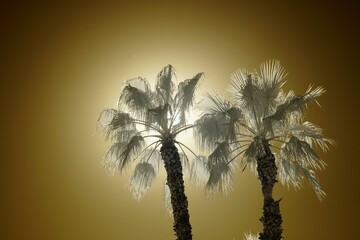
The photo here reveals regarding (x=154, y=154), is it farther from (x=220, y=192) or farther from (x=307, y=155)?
(x=307, y=155)

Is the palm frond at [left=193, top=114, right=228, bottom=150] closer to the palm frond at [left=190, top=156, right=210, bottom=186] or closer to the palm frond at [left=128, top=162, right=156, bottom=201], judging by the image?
the palm frond at [left=190, top=156, right=210, bottom=186]

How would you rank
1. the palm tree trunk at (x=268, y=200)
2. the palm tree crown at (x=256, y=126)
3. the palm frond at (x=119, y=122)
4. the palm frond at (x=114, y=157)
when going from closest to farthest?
the palm tree trunk at (x=268, y=200)
the palm tree crown at (x=256, y=126)
the palm frond at (x=119, y=122)
the palm frond at (x=114, y=157)

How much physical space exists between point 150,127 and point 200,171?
2.43 m

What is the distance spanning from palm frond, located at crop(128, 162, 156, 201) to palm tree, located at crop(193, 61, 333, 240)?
2.04 metres

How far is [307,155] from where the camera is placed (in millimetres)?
14070

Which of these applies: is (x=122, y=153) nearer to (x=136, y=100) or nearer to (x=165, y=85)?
(x=136, y=100)

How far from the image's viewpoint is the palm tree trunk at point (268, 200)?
44.7 ft

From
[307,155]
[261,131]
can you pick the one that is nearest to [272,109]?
[261,131]

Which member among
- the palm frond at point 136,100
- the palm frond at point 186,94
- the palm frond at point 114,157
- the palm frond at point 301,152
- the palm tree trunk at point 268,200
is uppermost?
the palm frond at point 186,94

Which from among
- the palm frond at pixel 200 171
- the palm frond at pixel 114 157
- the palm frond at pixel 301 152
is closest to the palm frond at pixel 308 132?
the palm frond at pixel 301 152

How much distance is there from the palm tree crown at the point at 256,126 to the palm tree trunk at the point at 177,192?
2.98 ft

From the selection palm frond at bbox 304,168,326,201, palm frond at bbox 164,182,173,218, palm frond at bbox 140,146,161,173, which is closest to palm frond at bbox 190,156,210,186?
palm frond at bbox 164,182,173,218

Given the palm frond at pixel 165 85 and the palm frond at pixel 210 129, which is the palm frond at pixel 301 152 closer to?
the palm frond at pixel 210 129

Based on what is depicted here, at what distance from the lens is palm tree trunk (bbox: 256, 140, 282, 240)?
44.7 feet
